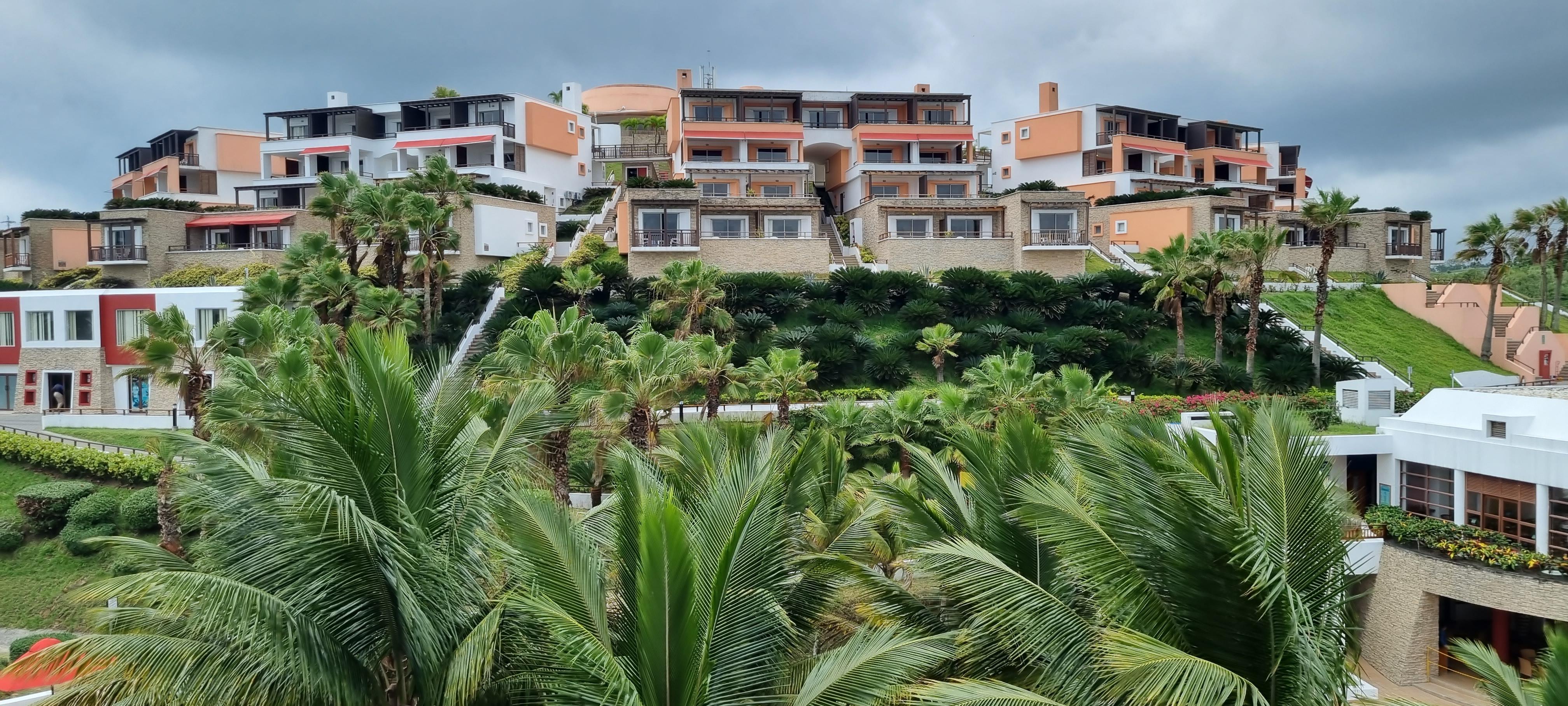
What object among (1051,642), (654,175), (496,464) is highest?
(654,175)

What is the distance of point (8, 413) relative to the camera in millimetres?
43781

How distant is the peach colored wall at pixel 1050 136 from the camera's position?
73.2 metres

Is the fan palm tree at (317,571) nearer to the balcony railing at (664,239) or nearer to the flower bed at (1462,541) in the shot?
the flower bed at (1462,541)

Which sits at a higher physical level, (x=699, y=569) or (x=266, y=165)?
(x=266, y=165)

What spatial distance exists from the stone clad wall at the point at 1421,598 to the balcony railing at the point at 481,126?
55180 mm

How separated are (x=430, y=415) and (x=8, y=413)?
152ft

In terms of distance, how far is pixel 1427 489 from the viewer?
24719mm

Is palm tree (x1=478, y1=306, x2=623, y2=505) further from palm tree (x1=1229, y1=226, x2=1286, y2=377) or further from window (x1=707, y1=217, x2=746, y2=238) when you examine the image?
window (x1=707, y1=217, x2=746, y2=238)

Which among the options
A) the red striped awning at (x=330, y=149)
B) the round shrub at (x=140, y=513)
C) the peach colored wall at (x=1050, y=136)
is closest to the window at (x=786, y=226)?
the peach colored wall at (x=1050, y=136)

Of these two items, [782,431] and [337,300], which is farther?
[337,300]

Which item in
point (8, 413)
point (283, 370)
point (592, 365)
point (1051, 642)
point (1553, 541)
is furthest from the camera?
point (8, 413)

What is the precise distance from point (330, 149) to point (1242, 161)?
2615 inches

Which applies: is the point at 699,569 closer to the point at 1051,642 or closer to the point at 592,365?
the point at 1051,642

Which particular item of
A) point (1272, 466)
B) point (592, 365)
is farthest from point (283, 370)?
point (1272, 466)
